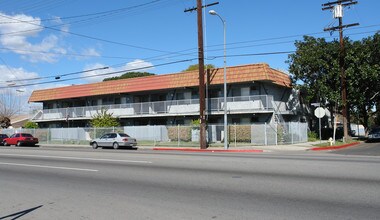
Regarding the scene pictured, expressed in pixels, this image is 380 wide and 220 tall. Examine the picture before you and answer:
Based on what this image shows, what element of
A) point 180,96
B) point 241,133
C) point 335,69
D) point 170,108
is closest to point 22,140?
point 170,108

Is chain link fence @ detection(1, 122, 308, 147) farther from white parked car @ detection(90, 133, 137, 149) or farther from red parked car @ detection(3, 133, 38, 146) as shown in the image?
white parked car @ detection(90, 133, 137, 149)

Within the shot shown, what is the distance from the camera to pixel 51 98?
167 feet

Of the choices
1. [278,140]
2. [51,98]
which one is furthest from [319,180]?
[51,98]

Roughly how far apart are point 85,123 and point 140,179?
39701 millimetres

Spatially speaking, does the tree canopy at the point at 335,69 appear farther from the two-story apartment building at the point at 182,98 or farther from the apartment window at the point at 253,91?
the apartment window at the point at 253,91

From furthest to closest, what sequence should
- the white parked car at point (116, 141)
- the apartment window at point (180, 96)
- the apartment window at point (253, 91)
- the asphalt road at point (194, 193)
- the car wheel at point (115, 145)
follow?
1. the apartment window at point (180, 96)
2. the apartment window at point (253, 91)
3. the car wheel at point (115, 145)
4. the white parked car at point (116, 141)
5. the asphalt road at point (194, 193)

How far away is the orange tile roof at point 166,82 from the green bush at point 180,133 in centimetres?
519

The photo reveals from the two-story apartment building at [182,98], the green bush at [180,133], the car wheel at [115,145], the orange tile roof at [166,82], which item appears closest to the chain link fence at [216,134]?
the green bush at [180,133]

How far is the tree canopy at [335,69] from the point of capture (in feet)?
112

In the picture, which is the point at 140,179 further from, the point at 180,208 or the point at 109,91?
the point at 109,91

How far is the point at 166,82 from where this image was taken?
39188 millimetres

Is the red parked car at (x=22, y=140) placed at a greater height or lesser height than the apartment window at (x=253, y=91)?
lesser

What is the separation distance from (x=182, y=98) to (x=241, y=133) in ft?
33.8

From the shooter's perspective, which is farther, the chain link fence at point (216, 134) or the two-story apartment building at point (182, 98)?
the two-story apartment building at point (182, 98)
